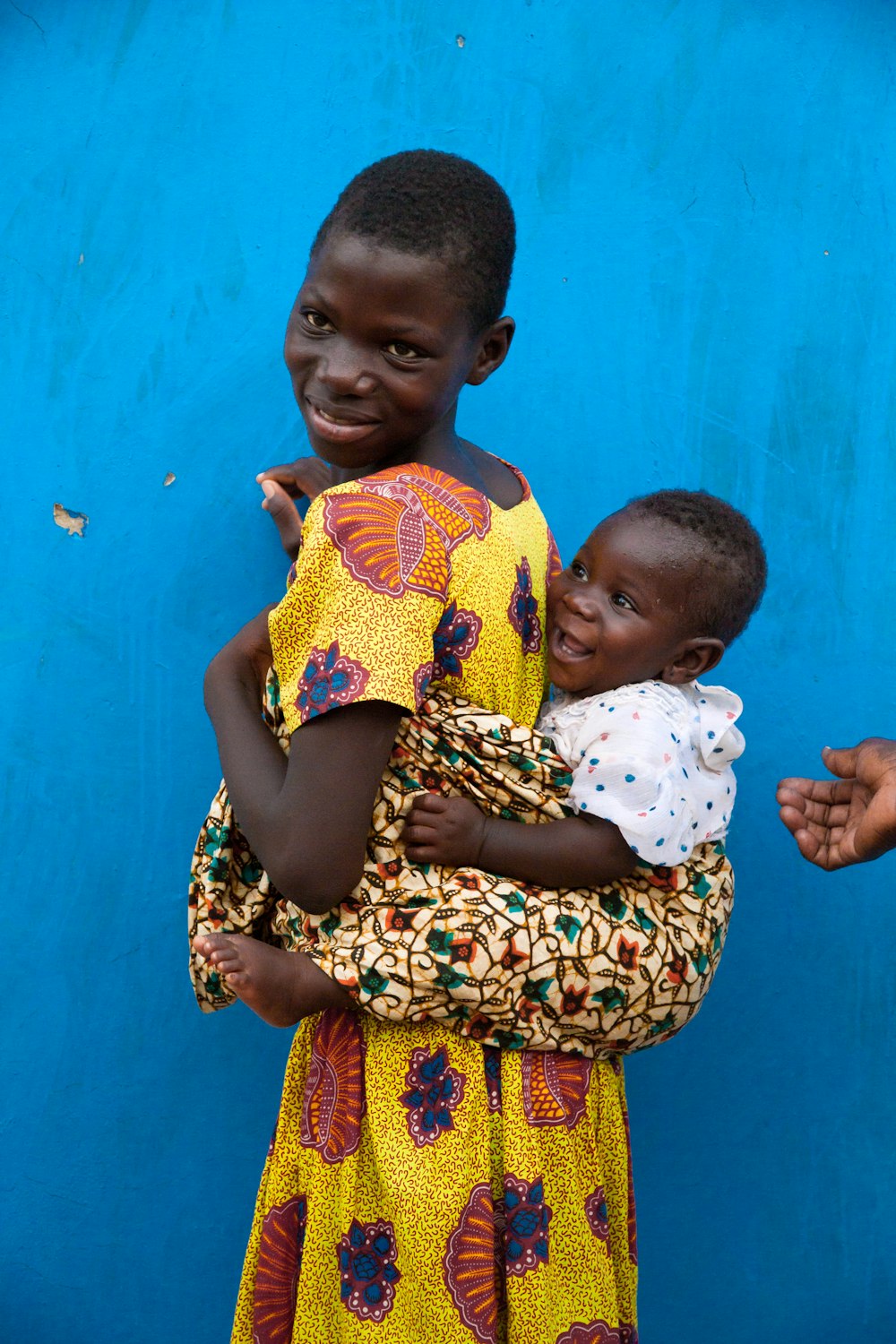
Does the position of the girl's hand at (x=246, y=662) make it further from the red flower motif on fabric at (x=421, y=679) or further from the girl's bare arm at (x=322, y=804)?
the red flower motif on fabric at (x=421, y=679)

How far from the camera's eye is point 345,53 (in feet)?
7.20

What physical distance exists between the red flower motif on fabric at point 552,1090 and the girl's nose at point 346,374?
0.83m

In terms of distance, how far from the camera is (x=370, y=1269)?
5.02 feet

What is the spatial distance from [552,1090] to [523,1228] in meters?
0.16

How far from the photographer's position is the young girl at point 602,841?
1469 mm

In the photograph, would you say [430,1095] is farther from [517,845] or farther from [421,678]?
[421,678]

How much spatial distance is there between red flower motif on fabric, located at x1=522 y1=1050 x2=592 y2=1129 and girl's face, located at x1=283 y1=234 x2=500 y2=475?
78 cm

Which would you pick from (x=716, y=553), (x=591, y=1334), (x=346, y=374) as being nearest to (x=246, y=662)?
(x=346, y=374)

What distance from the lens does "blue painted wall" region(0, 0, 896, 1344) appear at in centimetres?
220

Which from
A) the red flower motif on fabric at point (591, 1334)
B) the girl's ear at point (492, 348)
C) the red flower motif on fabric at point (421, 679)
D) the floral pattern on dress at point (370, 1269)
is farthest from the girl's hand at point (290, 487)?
the red flower motif on fabric at point (591, 1334)

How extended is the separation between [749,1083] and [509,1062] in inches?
36.7

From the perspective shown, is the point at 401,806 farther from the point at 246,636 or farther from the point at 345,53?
the point at 345,53

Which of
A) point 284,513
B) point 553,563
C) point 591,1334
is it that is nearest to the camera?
point 591,1334

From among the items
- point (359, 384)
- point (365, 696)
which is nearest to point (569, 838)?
point (365, 696)
